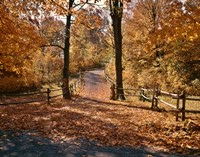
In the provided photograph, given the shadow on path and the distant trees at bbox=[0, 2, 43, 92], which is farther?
the distant trees at bbox=[0, 2, 43, 92]

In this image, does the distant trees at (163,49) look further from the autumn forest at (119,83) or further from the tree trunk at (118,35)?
the tree trunk at (118,35)

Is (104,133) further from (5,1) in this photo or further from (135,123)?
(5,1)

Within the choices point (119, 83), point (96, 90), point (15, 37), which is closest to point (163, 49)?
point (119, 83)

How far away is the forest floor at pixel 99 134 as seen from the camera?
30.0ft

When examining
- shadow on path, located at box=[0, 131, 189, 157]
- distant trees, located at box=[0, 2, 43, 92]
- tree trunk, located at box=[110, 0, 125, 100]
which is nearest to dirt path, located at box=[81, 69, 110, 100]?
tree trunk, located at box=[110, 0, 125, 100]

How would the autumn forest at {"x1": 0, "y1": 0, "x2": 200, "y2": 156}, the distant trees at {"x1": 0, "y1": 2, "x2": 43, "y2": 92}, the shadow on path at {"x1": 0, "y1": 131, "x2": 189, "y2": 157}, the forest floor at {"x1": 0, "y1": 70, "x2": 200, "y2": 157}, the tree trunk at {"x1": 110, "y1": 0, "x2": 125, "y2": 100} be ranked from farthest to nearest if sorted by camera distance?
the tree trunk at {"x1": 110, "y1": 0, "x2": 125, "y2": 100}
the distant trees at {"x1": 0, "y1": 2, "x2": 43, "y2": 92}
the autumn forest at {"x1": 0, "y1": 0, "x2": 200, "y2": 156}
the forest floor at {"x1": 0, "y1": 70, "x2": 200, "y2": 157}
the shadow on path at {"x1": 0, "y1": 131, "x2": 189, "y2": 157}

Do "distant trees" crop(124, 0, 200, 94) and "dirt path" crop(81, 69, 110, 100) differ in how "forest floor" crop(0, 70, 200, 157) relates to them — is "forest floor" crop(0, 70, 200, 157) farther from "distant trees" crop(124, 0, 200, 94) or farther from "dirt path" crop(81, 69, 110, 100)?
"dirt path" crop(81, 69, 110, 100)

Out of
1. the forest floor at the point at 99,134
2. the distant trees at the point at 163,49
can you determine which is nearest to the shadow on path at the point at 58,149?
the forest floor at the point at 99,134

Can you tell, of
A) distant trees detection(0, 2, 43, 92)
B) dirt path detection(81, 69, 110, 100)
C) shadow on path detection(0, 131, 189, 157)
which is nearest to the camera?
shadow on path detection(0, 131, 189, 157)

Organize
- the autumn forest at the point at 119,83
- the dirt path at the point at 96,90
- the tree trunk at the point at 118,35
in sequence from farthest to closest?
the dirt path at the point at 96,90, the tree trunk at the point at 118,35, the autumn forest at the point at 119,83

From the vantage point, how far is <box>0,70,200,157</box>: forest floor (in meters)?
9.15

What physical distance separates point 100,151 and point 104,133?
2.08m

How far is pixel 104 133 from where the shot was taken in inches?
439

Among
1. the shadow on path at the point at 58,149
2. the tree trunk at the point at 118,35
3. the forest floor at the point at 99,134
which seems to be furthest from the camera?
the tree trunk at the point at 118,35
